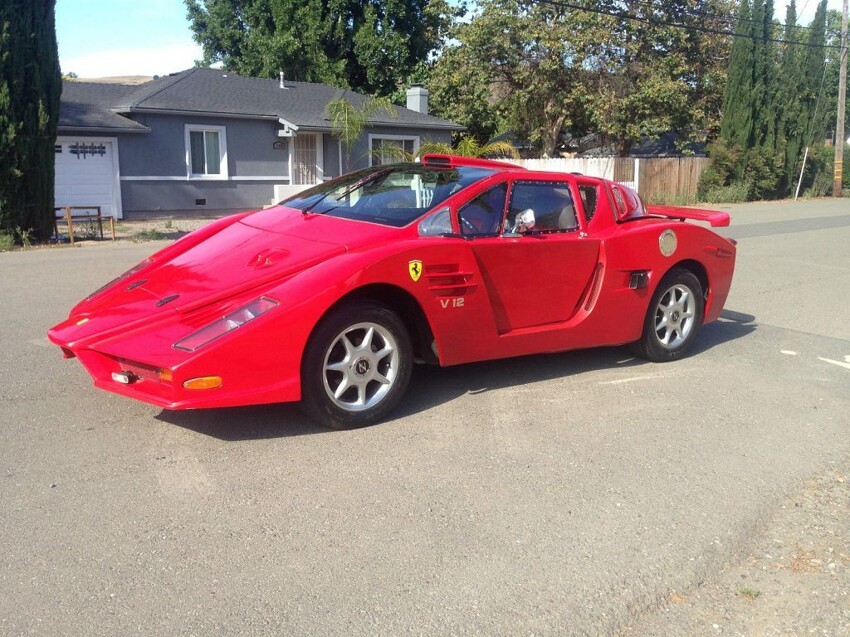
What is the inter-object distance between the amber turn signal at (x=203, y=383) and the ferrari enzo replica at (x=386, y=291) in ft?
0.03

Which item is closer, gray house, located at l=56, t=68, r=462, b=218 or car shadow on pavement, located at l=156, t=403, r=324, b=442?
car shadow on pavement, located at l=156, t=403, r=324, b=442

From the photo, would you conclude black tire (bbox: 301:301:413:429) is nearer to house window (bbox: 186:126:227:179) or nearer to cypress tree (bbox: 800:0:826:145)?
house window (bbox: 186:126:227:179)

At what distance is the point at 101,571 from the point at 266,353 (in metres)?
1.50

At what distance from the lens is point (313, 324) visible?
15.2 feet

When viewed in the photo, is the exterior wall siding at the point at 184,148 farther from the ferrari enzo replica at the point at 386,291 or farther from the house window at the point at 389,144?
the ferrari enzo replica at the point at 386,291

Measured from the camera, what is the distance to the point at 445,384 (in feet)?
20.1

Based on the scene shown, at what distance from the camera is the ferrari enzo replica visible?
14.9 feet

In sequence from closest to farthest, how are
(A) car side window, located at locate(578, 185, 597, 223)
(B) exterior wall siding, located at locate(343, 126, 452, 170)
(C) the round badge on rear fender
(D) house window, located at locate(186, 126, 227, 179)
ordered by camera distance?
1. (A) car side window, located at locate(578, 185, 597, 223)
2. (C) the round badge on rear fender
3. (D) house window, located at locate(186, 126, 227, 179)
4. (B) exterior wall siding, located at locate(343, 126, 452, 170)

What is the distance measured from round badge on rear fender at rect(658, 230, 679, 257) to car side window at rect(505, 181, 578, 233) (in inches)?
32.8

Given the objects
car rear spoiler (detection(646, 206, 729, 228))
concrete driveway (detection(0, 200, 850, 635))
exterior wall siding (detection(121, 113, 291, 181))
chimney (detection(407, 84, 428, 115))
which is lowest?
concrete driveway (detection(0, 200, 850, 635))

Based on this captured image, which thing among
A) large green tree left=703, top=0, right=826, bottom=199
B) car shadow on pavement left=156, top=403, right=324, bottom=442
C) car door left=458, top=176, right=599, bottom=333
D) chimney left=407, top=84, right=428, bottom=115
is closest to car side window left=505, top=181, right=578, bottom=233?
car door left=458, top=176, right=599, bottom=333

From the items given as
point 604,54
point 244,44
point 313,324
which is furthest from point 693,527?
point 244,44

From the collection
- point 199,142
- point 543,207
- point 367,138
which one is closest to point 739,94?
point 367,138

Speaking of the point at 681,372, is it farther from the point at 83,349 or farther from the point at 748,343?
the point at 83,349
